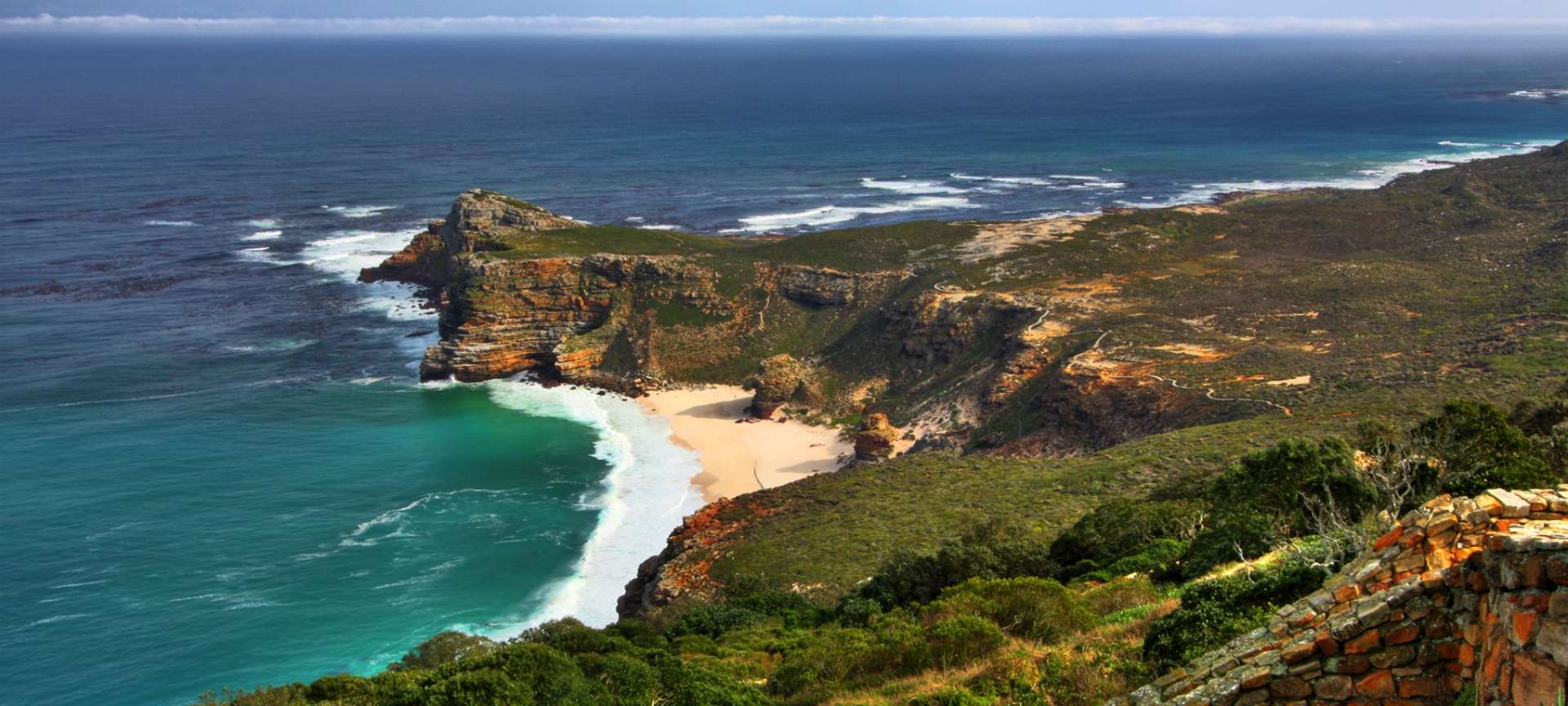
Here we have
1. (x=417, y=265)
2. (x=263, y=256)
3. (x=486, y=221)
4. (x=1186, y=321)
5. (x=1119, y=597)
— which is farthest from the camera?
(x=263, y=256)

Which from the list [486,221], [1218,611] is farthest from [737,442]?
[1218,611]

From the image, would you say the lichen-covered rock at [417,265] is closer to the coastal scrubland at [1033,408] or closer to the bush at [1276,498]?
the coastal scrubland at [1033,408]

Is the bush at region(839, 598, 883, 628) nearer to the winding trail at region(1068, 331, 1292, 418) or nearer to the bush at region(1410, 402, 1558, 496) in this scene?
the bush at region(1410, 402, 1558, 496)

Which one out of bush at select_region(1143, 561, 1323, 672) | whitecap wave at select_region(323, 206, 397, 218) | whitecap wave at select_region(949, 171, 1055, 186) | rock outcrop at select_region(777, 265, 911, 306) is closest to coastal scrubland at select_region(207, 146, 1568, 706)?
bush at select_region(1143, 561, 1323, 672)

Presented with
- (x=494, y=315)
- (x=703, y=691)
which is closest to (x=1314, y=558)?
(x=703, y=691)

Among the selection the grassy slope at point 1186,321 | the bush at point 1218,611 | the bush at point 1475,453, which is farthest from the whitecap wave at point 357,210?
the bush at point 1218,611

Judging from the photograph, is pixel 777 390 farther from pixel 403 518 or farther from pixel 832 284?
pixel 403 518

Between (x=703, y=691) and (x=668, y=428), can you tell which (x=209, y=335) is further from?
(x=703, y=691)
